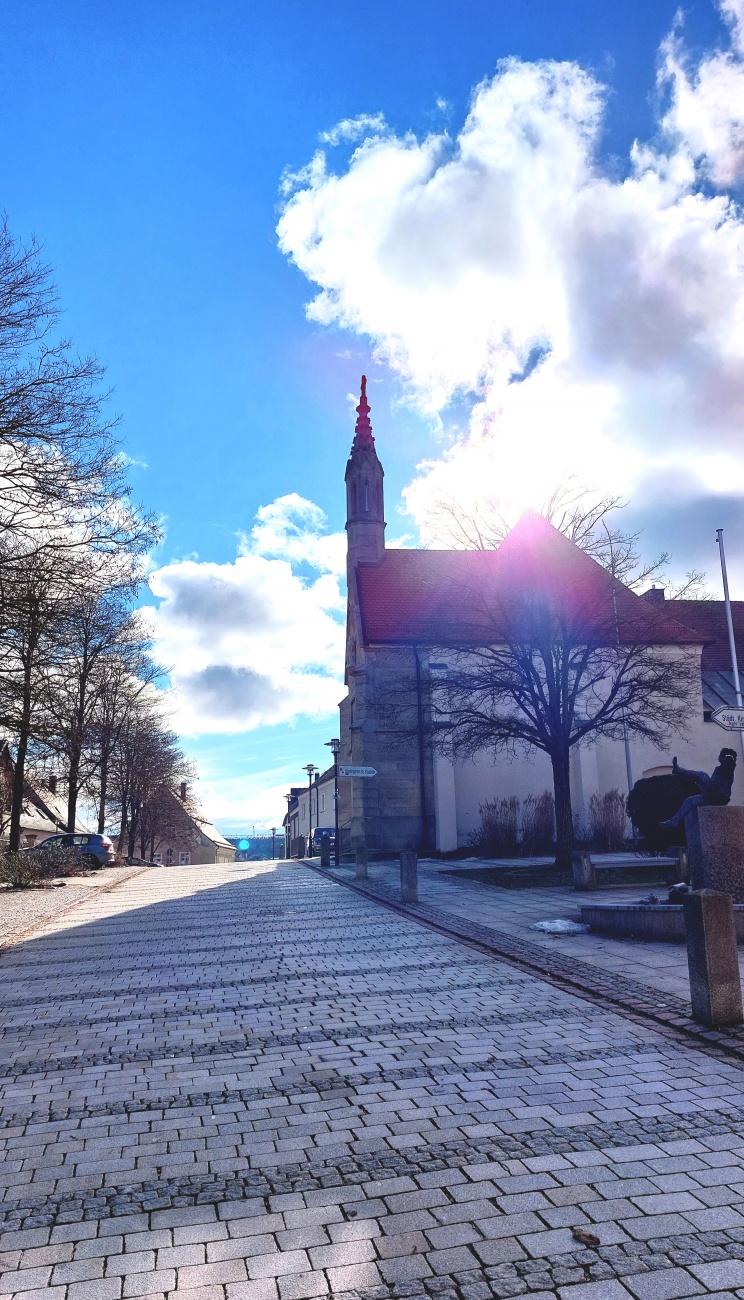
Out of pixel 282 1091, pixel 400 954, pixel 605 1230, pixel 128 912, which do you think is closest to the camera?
pixel 605 1230

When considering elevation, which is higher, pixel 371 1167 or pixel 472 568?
pixel 472 568


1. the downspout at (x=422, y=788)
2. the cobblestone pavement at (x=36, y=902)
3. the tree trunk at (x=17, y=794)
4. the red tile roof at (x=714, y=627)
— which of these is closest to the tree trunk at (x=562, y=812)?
the downspout at (x=422, y=788)

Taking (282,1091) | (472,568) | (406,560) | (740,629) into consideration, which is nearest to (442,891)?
(472,568)

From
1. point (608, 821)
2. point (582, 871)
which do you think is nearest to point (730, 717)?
point (582, 871)

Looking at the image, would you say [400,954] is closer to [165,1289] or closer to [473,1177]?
[473,1177]

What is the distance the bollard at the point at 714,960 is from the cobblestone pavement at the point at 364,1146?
1.46 feet

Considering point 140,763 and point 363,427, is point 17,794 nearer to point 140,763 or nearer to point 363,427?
point 140,763

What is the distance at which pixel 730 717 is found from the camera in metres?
9.88

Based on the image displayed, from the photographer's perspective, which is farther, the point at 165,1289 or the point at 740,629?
the point at 740,629

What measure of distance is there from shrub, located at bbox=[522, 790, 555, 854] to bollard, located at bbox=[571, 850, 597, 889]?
525 inches

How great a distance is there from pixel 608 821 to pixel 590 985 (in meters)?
22.3

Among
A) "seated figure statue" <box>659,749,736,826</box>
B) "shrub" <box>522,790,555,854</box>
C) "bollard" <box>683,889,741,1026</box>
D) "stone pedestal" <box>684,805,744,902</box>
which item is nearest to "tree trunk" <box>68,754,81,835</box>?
"shrub" <box>522,790,555,854</box>

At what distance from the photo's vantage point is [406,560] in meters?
37.4

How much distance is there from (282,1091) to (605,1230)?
7.79ft
